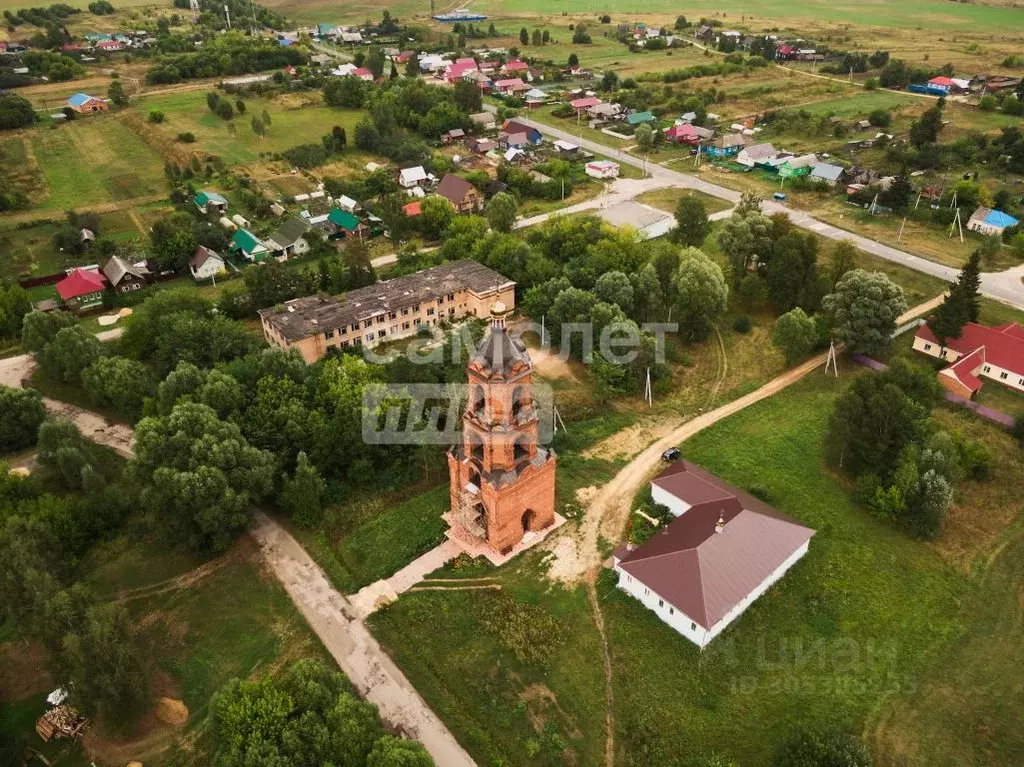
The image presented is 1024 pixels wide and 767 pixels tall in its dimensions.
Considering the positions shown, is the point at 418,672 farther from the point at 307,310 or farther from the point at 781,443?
the point at 307,310

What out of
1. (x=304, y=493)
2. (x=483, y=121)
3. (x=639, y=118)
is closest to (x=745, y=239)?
(x=304, y=493)

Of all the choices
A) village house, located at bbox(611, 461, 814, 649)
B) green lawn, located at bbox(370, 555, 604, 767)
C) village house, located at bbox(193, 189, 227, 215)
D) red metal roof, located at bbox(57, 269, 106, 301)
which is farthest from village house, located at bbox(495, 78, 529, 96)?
green lawn, located at bbox(370, 555, 604, 767)

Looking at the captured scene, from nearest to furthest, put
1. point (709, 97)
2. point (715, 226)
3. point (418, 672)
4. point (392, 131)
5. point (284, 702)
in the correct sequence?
point (284, 702)
point (418, 672)
point (715, 226)
point (392, 131)
point (709, 97)

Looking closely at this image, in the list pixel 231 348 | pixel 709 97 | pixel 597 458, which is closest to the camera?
pixel 597 458

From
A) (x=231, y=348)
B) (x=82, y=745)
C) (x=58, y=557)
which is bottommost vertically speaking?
(x=82, y=745)

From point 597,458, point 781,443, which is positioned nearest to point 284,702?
point 597,458

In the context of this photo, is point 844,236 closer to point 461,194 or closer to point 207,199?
point 461,194
